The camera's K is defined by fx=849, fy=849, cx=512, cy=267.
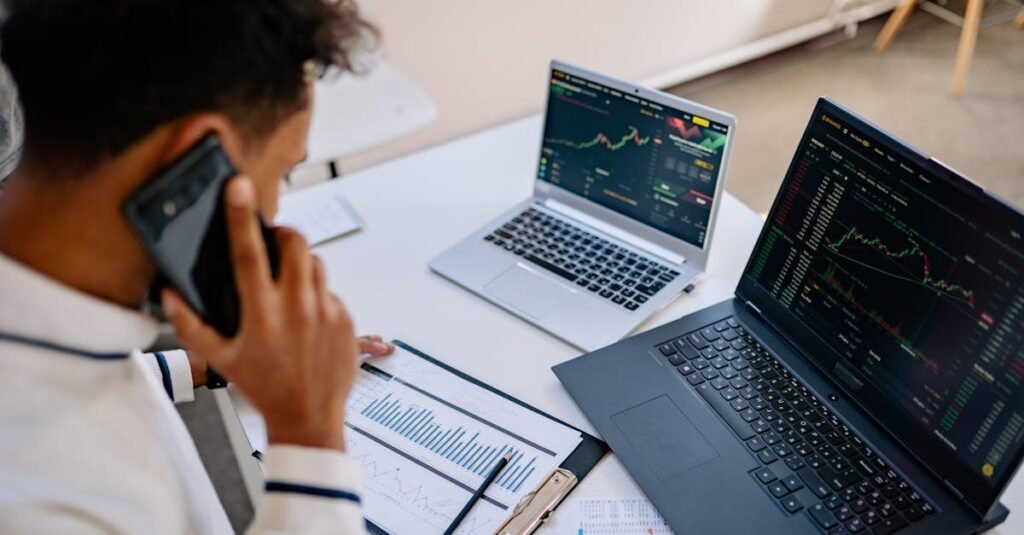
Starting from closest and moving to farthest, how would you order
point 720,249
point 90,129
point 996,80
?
point 90,129 → point 720,249 → point 996,80

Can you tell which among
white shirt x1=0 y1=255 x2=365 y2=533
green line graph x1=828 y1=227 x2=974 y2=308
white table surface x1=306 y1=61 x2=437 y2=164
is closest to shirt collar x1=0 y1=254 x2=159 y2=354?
white shirt x1=0 y1=255 x2=365 y2=533

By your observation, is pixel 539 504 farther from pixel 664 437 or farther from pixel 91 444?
pixel 91 444

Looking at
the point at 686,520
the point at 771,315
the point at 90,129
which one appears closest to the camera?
the point at 90,129

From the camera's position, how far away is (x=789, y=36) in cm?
350

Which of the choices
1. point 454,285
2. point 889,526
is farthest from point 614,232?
point 889,526

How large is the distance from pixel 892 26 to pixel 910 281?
3020 millimetres

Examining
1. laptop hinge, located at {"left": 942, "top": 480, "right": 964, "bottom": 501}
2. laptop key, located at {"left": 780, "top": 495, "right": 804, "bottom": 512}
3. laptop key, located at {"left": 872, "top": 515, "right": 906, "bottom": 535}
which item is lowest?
laptop key, located at {"left": 780, "top": 495, "right": 804, "bottom": 512}

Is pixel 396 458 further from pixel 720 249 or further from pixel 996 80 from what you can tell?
pixel 996 80

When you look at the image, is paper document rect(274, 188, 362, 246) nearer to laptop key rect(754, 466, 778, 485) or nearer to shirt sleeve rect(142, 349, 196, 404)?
shirt sleeve rect(142, 349, 196, 404)

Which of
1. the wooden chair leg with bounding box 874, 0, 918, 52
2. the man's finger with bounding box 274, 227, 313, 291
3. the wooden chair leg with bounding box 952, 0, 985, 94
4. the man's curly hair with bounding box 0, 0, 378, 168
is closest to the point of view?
the man's curly hair with bounding box 0, 0, 378, 168

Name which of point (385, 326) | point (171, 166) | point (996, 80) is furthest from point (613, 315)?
point (996, 80)

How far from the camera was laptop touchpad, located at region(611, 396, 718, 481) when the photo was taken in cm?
100

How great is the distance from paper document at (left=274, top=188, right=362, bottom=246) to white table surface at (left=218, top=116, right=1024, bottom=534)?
2cm

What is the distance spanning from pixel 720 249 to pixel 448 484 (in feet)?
2.08
